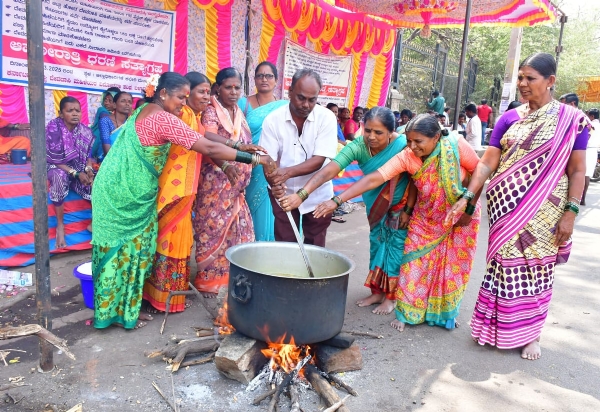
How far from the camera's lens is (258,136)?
4.31 metres

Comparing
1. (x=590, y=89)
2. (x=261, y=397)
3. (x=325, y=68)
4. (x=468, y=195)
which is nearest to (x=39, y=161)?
(x=261, y=397)

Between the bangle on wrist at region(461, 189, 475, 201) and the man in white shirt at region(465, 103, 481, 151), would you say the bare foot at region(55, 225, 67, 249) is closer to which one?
the bangle on wrist at region(461, 189, 475, 201)

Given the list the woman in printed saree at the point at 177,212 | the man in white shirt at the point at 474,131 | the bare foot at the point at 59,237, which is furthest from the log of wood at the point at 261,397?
the man in white shirt at the point at 474,131

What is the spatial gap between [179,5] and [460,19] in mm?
5829

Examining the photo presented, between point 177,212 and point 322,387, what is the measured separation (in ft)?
5.42

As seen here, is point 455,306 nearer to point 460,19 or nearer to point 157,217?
point 157,217

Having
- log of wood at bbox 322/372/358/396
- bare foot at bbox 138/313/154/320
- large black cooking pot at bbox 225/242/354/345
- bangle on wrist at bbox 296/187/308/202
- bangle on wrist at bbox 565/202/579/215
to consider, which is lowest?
bare foot at bbox 138/313/154/320

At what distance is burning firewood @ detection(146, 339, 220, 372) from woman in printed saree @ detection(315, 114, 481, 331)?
1.10 metres

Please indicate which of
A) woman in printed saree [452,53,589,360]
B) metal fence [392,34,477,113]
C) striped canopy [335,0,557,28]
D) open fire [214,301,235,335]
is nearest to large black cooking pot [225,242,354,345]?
open fire [214,301,235,335]

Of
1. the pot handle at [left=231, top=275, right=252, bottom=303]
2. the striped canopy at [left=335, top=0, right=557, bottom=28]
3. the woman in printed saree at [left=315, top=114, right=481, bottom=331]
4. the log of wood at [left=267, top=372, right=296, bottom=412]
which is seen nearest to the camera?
the log of wood at [left=267, top=372, right=296, bottom=412]

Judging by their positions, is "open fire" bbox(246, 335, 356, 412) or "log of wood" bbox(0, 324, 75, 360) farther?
"open fire" bbox(246, 335, 356, 412)

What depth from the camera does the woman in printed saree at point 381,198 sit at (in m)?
3.42

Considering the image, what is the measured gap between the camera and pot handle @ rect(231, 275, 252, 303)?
8.30ft

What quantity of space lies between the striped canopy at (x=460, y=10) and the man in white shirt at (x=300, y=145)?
5.38 m
